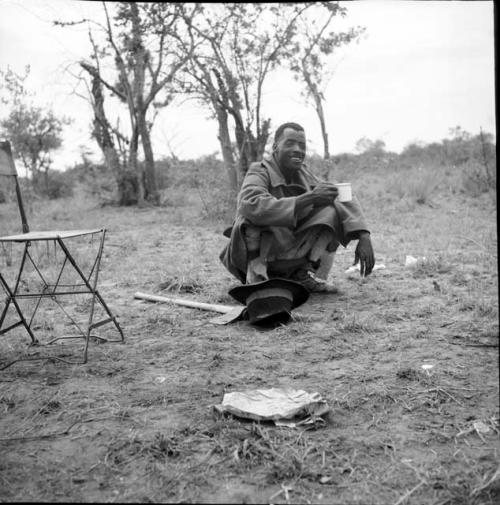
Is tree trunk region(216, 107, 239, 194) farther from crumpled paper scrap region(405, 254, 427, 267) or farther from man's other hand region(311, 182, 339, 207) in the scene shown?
man's other hand region(311, 182, 339, 207)

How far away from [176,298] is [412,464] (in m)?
2.86

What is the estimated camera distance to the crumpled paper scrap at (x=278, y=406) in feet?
7.01

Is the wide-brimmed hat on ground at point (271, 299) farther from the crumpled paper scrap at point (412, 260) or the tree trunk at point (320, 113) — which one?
the tree trunk at point (320, 113)

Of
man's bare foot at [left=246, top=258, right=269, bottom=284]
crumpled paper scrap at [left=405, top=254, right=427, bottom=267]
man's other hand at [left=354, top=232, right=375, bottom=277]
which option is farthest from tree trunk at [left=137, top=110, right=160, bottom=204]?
man's other hand at [left=354, top=232, right=375, bottom=277]

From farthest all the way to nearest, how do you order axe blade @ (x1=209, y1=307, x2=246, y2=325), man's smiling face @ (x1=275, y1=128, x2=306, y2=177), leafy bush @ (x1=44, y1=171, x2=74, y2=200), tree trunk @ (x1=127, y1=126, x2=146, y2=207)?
leafy bush @ (x1=44, y1=171, x2=74, y2=200) → tree trunk @ (x1=127, y1=126, x2=146, y2=207) → man's smiling face @ (x1=275, y1=128, x2=306, y2=177) → axe blade @ (x1=209, y1=307, x2=246, y2=325)

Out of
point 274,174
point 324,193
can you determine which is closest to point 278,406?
point 324,193

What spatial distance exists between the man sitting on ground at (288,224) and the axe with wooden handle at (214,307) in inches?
12.3

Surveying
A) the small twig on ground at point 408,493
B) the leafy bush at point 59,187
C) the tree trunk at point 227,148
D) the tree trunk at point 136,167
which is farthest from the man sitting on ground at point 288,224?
the leafy bush at point 59,187

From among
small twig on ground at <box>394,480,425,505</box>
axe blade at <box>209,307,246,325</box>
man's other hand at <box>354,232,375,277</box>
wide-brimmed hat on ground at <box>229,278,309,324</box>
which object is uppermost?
man's other hand at <box>354,232,375,277</box>

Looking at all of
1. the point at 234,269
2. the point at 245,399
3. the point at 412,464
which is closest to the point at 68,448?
the point at 245,399

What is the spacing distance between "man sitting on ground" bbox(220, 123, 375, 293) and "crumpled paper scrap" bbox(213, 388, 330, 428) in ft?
5.52

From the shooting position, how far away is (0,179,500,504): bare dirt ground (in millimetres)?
1735

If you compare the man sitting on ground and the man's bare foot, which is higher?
the man sitting on ground

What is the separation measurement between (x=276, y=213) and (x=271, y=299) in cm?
64
